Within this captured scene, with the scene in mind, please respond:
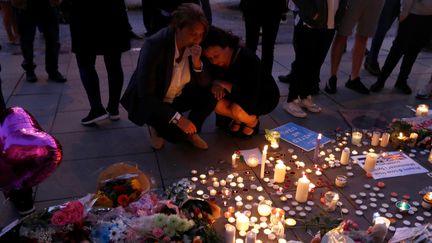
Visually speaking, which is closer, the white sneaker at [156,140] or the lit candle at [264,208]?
the lit candle at [264,208]

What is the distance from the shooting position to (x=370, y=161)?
2811mm

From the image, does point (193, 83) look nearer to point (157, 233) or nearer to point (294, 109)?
point (294, 109)

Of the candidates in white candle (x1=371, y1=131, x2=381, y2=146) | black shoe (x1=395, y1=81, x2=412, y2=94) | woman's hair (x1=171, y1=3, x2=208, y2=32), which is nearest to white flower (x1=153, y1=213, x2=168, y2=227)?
woman's hair (x1=171, y1=3, x2=208, y2=32)

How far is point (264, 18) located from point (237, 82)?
126 centimetres

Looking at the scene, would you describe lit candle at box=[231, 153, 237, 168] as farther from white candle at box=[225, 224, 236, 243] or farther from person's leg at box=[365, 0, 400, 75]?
person's leg at box=[365, 0, 400, 75]

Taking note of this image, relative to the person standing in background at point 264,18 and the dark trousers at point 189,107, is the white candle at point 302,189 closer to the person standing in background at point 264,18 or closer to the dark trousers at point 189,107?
the dark trousers at point 189,107

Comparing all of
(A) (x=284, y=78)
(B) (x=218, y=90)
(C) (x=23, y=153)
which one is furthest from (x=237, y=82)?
(A) (x=284, y=78)

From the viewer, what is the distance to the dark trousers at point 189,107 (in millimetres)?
2938

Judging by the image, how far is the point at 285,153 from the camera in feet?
10.1

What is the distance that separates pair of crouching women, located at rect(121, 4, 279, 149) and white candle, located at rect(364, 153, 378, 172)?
0.85 metres

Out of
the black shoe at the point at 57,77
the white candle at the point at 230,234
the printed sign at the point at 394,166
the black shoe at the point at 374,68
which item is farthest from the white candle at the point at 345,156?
the black shoe at the point at 57,77

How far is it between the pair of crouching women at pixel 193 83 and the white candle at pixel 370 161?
848mm

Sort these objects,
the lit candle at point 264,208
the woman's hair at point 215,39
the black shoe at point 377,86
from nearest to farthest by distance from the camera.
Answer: the lit candle at point 264,208, the woman's hair at point 215,39, the black shoe at point 377,86

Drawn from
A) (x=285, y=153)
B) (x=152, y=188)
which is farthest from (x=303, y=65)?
(x=152, y=188)
